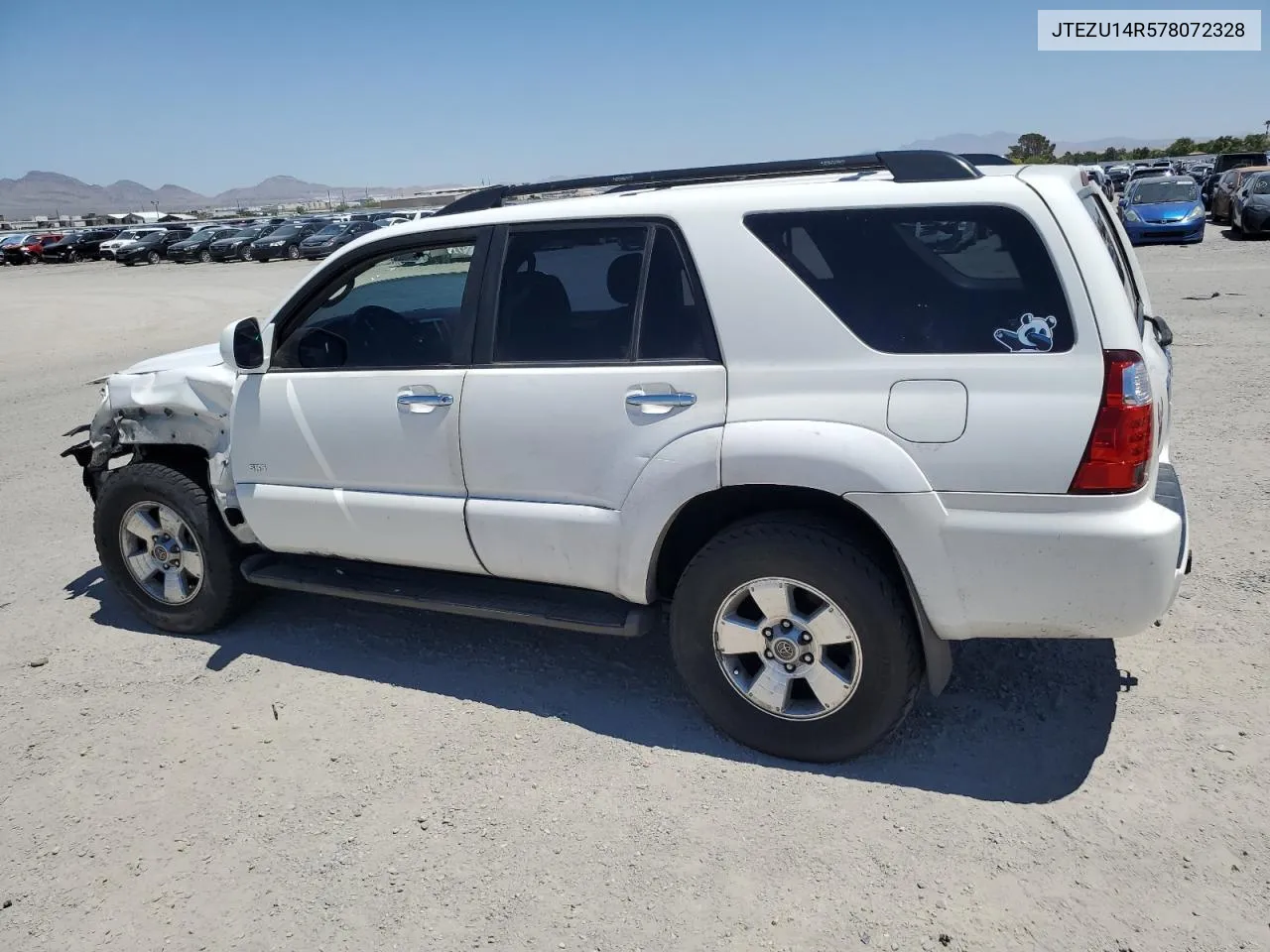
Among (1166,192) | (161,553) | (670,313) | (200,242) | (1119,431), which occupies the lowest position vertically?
(161,553)

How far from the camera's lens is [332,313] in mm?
4258

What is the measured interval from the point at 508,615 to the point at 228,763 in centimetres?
116

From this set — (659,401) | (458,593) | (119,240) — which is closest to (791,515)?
(659,401)

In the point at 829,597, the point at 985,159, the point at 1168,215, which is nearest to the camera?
the point at 829,597

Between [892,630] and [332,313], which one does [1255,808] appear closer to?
[892,630]

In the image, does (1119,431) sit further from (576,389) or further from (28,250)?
(28,250)

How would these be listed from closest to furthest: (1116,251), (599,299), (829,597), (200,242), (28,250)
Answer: (829,597) < (1116,251) < (599,299) < (200,242) < (28,250)

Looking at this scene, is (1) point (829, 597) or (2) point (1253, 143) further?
(2) point (1253, 143)

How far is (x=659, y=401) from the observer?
10.8 ft

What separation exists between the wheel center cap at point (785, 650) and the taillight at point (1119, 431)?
1.04 meters

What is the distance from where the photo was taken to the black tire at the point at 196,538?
14.5 ft

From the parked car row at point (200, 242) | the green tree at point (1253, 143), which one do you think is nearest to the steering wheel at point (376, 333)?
the parked car row at point (200, 242)

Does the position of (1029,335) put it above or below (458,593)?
above

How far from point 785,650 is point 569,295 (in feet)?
5.24
